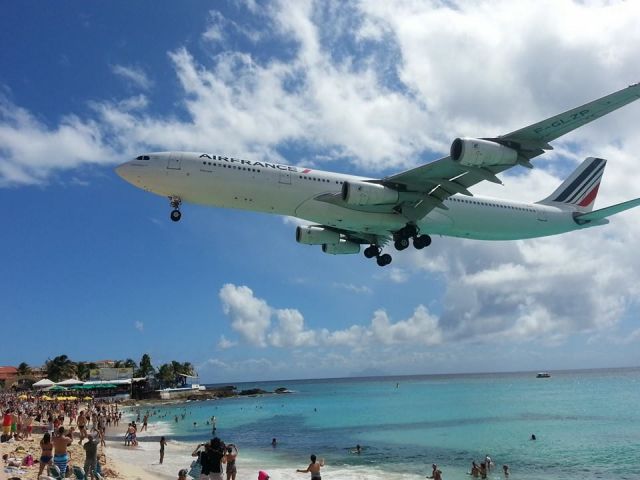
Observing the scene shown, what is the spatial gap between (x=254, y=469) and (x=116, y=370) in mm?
104015

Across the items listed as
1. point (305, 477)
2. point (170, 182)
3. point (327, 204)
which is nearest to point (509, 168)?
point (327, 204)

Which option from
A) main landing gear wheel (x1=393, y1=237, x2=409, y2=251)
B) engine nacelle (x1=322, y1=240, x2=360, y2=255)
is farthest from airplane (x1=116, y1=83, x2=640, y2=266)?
engine nacelle (x1=322, y1=240, x2=360, y2=255)

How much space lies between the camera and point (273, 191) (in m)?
28.3

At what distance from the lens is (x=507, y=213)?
34.9m

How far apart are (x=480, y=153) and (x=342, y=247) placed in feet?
46.4

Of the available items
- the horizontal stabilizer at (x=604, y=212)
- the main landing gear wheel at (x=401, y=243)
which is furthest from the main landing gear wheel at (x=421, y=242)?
the horizontal stabilizer at (x=604, y=212)

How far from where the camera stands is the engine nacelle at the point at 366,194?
2855 cm

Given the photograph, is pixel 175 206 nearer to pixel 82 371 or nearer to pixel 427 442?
pixel 427 442

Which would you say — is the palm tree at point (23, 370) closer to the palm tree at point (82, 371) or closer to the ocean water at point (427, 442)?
the palm tree at point (82, 371)

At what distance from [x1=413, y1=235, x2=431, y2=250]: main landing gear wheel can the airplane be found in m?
0.06

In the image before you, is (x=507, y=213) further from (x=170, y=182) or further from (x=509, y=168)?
(x=170, y=182)

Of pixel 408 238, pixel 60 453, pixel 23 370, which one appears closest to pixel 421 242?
pixel 408 238

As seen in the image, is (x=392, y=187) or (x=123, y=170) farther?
(x=392, y=187)

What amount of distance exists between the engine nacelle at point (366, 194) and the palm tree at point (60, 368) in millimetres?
113006
